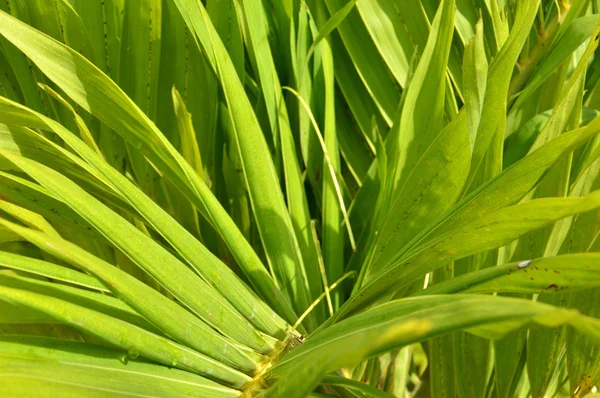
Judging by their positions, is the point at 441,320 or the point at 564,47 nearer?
the point at 441,320

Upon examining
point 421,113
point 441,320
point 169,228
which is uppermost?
point 421,113

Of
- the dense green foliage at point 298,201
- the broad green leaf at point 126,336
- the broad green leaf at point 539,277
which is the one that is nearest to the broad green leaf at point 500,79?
the dense green foliage at point 298,201

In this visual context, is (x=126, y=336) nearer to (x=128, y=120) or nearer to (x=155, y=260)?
(x=155, y=260)

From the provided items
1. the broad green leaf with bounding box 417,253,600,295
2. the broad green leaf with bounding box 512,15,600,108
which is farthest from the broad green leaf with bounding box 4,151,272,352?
the broad green leaf with bounding box 512,15,600,108

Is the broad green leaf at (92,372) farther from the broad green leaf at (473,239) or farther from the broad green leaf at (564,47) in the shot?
the broad green leaf at (564,47)

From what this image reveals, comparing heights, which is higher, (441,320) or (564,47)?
(564,47)

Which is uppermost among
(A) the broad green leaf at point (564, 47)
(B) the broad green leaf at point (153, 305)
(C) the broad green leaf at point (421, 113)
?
(A) the broad green leaf at point (564, 47)

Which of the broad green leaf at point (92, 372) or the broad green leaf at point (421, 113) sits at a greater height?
the broad green leaf at point (421, 113)

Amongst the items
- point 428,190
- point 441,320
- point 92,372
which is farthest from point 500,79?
point 92,372

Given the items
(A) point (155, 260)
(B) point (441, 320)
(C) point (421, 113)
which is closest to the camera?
(B) point (441, 320)
